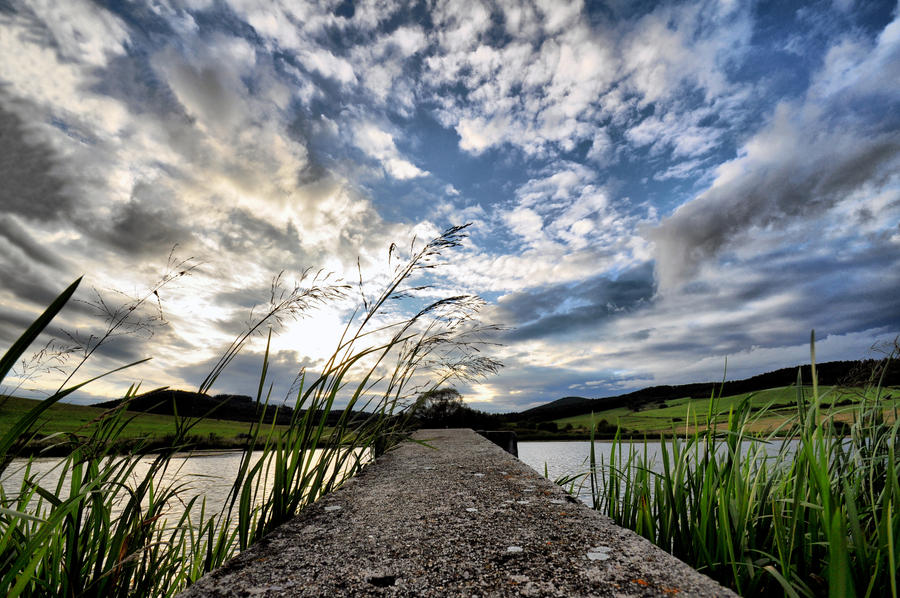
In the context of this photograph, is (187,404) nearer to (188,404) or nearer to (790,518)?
(188,404)

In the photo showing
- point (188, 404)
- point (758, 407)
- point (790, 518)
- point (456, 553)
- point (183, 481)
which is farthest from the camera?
point (183, 481)

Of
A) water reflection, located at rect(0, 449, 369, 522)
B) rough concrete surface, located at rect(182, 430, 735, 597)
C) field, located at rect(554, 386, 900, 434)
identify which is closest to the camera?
rough concrete surface, located at rect(182, 430, 735, 597)

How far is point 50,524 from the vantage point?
0.91m

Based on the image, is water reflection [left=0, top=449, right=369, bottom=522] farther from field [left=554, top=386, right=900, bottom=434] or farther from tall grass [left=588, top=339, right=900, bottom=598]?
field [left=554, top=386, right=900, bottom=434]

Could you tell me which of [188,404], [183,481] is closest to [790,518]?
[188,404]

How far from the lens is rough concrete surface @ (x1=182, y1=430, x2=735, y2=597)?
969 mm

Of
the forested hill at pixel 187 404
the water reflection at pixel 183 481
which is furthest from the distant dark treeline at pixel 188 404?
the water reflection at pixel 183 481

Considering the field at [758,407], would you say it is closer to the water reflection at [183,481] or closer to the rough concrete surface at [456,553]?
the rough concrete surface at [456,553]

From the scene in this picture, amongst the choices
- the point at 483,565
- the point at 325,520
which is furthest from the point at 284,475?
the point at 483,565

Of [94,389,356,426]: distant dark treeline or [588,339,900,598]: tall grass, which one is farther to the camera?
[94,389,356,426]: distant dark treeline

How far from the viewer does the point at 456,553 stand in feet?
3.84

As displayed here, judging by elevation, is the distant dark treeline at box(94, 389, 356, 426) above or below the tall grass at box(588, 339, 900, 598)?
above

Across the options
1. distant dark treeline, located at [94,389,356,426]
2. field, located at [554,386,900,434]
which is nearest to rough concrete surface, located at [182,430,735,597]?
distant dark treeline, located at [94,389,356,426]

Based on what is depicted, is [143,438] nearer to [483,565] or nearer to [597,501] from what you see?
[483,565]
